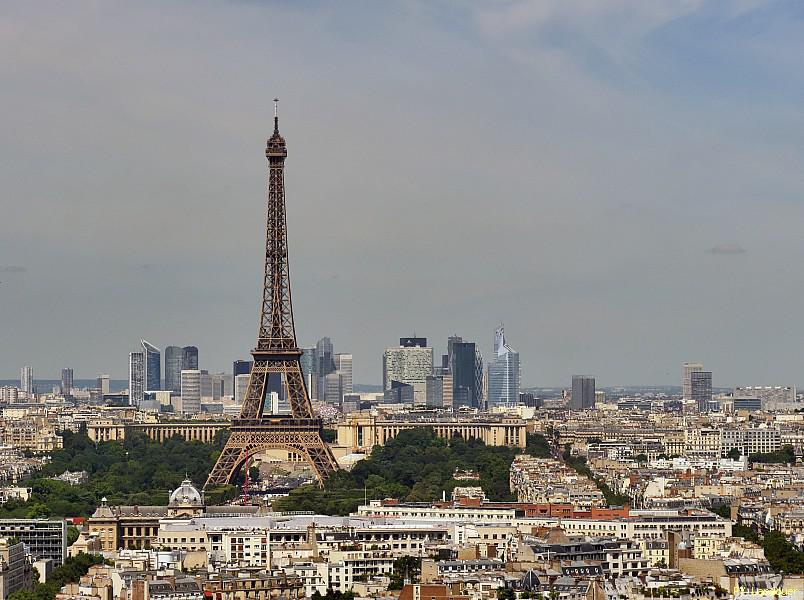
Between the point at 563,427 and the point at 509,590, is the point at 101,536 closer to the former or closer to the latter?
the point at 509,590

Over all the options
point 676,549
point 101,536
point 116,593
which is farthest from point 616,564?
point 101,536

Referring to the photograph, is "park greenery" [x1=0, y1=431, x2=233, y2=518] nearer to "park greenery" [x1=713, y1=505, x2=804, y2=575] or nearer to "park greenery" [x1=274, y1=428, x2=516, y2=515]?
"park greenery" [x1=274, y1=428, x2=516, y2=515]

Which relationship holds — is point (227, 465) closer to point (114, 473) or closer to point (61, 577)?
point (114, 473)

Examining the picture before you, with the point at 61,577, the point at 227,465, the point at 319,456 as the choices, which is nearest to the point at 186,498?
the point at 61,577

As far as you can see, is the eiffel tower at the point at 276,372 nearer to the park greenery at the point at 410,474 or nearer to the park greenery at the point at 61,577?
the park greenery at the point at 410,474

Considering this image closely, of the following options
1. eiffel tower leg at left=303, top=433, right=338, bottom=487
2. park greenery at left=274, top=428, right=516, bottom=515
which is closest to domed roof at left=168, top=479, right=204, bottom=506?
park greenery at left=274, top=428, right=516, bottom=515

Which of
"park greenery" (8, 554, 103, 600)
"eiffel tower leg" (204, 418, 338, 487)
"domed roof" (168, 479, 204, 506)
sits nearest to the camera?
"park greenery" (8, 554, 103, 600)

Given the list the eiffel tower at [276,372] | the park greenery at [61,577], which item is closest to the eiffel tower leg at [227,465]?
the eiffel tower at [276,372]
